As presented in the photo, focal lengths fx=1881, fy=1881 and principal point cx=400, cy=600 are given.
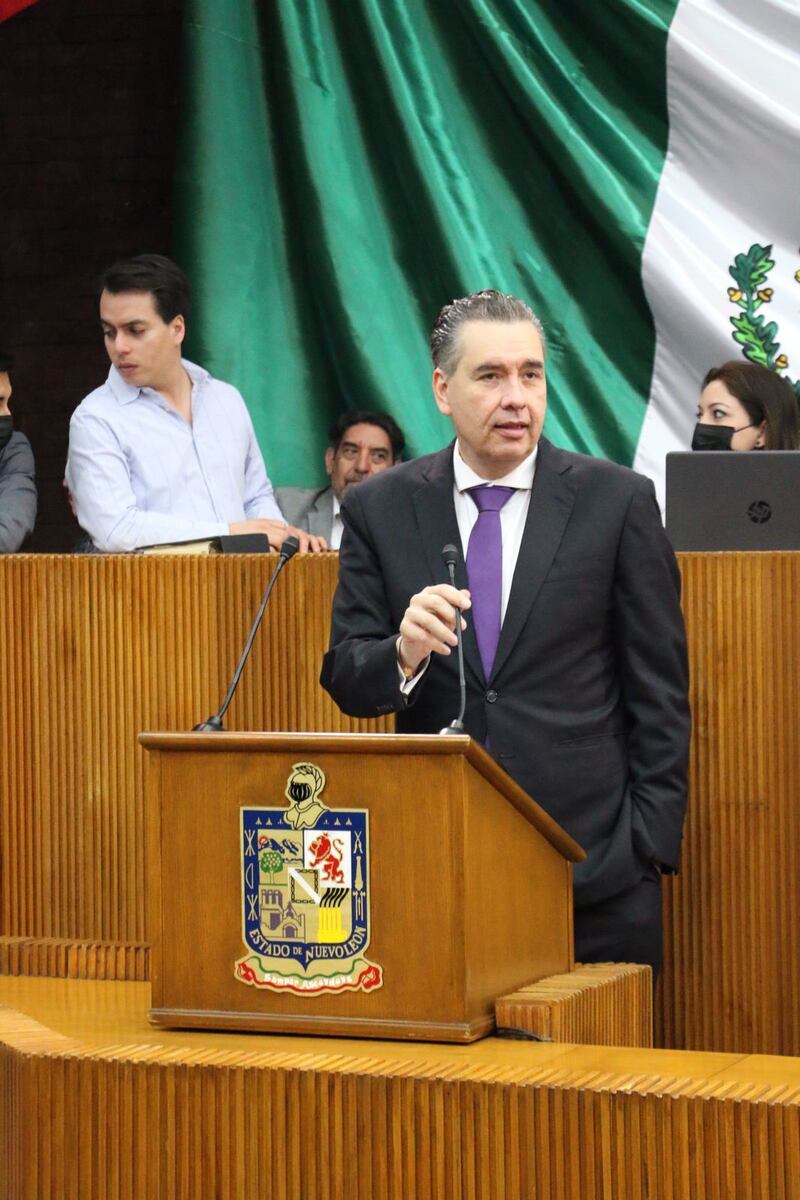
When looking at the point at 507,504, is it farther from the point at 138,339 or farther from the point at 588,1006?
the point at 138,339

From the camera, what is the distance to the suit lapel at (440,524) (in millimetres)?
2309

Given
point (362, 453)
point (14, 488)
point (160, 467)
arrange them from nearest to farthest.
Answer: point (160, 467) → point (14, 488) → point (362, 453)

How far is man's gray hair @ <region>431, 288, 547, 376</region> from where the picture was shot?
2.35 meters

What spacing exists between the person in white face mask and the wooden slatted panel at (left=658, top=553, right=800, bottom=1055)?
1373 mm

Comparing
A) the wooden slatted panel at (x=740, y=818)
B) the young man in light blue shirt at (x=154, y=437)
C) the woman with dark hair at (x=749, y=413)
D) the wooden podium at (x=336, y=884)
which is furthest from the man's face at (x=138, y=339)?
the wooden podium at (x=336, y=884)

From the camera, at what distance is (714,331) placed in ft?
13.2

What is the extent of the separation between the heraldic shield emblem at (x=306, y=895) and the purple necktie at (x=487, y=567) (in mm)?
423

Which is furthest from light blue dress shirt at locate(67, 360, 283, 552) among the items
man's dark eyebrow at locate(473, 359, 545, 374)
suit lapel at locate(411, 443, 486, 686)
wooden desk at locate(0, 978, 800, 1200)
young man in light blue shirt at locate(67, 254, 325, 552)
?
wooden desk at locate(0, 978, 800, 1200)

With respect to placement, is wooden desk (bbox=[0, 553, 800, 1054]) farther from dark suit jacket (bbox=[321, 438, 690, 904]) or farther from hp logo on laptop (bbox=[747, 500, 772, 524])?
dark suit jacket (bbox=[321, 438, 690, 904])

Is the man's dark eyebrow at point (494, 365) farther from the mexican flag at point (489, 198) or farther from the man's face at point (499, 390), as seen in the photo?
the mexican flag at point (489, 198)

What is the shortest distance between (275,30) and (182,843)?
2740 mm

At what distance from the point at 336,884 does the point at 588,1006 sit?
0.31 m

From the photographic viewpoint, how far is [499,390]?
2307 mm

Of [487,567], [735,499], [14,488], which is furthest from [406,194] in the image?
[487,567]
